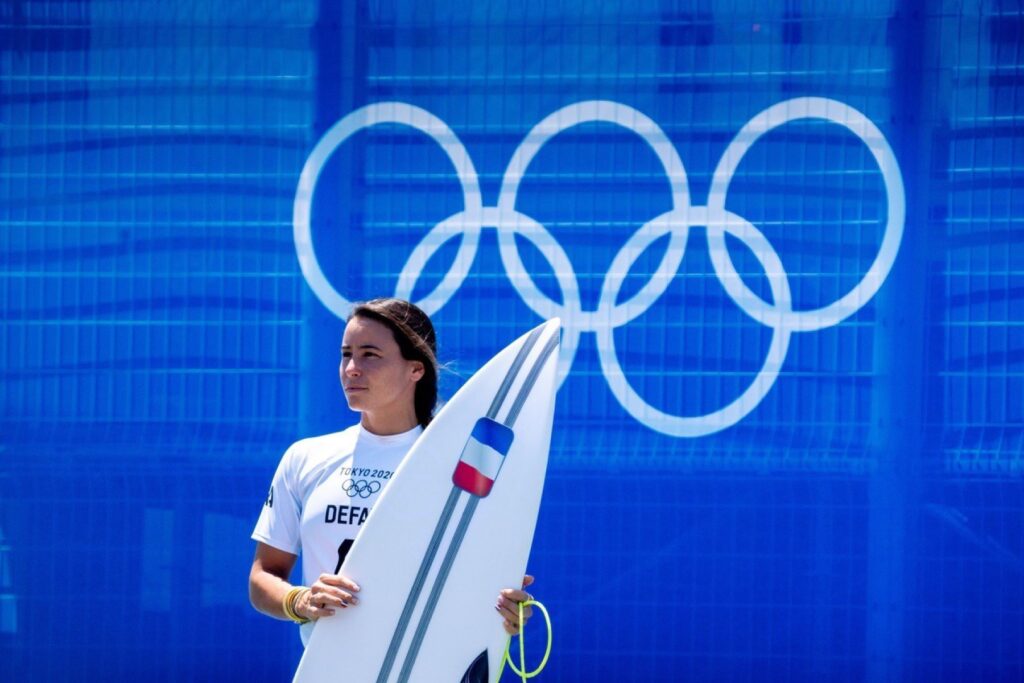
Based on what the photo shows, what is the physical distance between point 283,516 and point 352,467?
178 millimetres

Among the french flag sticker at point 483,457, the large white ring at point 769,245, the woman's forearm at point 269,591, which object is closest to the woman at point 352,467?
the woman's forearm at point 269,591

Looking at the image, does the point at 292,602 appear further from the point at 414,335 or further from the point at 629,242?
the point at 629,242

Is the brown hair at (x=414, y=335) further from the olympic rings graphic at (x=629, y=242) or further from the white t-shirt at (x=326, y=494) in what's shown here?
the olympic rings graphic at (x=629, y=242)

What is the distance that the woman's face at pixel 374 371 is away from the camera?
8.88 feet

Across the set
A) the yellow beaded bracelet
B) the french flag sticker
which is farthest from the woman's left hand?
the yellow beaded bracelet

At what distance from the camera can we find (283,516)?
2.73m

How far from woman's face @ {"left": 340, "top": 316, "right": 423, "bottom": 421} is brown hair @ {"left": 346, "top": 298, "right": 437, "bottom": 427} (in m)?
0.01

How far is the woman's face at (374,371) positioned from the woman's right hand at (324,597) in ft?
1.18

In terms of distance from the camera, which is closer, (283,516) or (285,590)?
(285,590)

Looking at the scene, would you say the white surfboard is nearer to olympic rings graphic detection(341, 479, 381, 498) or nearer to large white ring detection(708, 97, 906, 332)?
olympic rings graphic detection(341, 479, 381, 498)

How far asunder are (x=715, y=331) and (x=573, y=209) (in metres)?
0.63

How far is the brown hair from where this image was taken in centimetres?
276

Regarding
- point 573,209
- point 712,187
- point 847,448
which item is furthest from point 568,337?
point 847,448

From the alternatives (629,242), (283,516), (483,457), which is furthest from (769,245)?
(283,516)
